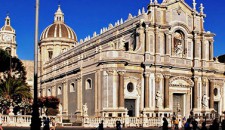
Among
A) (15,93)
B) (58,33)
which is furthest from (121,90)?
(58,33)

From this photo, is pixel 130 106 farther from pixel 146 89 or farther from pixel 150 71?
pixel 150 71

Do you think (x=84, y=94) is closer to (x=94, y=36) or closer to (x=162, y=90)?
(x=162, y=90)

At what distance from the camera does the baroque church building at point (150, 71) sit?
44500 mm

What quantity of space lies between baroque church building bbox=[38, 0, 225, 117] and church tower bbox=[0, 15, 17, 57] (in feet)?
126

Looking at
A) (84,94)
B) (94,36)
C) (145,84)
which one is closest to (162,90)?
(145,84)

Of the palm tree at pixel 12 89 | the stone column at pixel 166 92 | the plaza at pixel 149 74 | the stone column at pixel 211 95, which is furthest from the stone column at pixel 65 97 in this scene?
the stone column at pixel 211 95

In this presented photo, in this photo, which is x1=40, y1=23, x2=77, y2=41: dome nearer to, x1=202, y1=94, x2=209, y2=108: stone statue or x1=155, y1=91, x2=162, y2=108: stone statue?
x1=202, y1=94, x2=209, y2=108: stone statue

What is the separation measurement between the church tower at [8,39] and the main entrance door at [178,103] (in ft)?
174

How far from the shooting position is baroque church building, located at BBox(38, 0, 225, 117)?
4450cm

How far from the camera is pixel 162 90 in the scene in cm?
4781

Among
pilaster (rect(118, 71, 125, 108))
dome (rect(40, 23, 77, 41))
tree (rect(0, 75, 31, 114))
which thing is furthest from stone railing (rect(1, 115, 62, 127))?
dome (rect(40, 23, 77, 41))

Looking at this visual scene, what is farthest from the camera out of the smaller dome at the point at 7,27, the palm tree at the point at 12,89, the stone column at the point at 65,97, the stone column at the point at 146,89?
the smaller dome at the point at 7,27

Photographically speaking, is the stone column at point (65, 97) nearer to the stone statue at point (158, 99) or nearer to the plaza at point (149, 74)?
the plaza at point (149, 74)

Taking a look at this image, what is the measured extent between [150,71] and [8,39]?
183 ft
